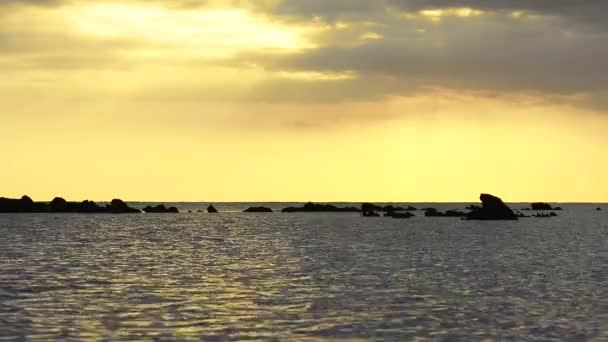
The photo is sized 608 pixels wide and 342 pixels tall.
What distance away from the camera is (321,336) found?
1195 inches

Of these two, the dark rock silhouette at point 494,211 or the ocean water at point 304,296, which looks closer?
the ocean water at point 304,296

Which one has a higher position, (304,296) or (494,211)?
(494,211)

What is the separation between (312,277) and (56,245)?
148ft

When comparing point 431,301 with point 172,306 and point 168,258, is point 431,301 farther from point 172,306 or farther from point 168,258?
point 168,258

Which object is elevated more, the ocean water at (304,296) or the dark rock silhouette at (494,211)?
the dark rock silhouette at (494,211)

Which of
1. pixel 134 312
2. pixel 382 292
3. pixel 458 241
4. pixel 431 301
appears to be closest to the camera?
pixel 134 312

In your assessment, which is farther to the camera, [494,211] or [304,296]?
[494,211]

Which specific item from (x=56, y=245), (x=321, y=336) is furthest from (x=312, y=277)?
(x=56, y=245)

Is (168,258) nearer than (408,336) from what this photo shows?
No

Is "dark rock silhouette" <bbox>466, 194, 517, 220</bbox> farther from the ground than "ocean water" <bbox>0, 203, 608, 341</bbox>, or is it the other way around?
"dark rock silhouette" <bbox>466, 194, 517, 220</bbox>

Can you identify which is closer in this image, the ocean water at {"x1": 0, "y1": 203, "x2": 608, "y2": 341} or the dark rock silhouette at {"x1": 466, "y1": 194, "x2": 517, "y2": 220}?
the ocean water at {"x1": 0, "y1": 203, "x2": 608, "y2": 341}

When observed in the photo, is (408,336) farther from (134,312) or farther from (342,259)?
(342,259)

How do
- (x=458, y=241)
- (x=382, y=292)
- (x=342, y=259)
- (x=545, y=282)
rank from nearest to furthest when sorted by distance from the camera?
(x=382, y=292) < (x=545, y=282) < (x=342, y=259) < (x=458, y=241)

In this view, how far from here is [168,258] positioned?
7181 centimetres
